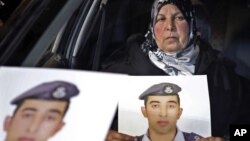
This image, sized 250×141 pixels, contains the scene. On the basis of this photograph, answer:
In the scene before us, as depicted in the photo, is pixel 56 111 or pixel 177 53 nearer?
pixel 56 111

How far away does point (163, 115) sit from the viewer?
1.64 feet

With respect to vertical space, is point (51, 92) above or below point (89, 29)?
below

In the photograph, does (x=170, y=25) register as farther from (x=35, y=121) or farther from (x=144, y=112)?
(x=35, y=121)

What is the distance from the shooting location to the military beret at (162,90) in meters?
0.52

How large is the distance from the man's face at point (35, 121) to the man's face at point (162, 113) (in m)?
0.12

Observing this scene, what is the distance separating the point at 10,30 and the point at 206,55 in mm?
300

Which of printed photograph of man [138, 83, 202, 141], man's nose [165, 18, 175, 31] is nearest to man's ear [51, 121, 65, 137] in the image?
printed photograph of man [138, 83, 202, 141]

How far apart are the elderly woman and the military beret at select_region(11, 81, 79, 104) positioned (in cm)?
9

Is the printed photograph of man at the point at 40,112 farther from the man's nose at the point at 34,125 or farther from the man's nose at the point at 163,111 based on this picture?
the man's nose at the point at 163,111

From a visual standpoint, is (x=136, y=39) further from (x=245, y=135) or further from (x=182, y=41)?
(x=245, y=135)

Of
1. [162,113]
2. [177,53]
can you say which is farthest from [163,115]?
[177,53]

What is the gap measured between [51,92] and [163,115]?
0.50 feet

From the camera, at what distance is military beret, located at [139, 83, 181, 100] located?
52 cm

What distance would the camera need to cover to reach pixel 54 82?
18.8 inches
